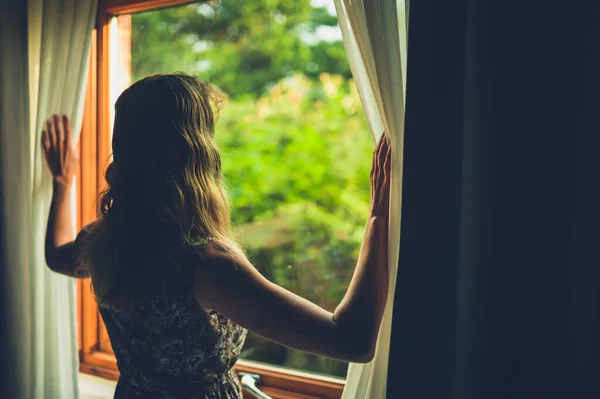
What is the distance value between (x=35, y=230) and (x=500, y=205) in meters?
1.25

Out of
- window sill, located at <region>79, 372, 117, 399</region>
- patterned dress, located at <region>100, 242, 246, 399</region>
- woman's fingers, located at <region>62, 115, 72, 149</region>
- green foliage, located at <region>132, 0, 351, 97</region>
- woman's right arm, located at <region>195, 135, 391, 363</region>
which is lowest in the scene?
window sill, located at <region>79, 372, 117, 399</region>

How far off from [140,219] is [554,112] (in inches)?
29.2

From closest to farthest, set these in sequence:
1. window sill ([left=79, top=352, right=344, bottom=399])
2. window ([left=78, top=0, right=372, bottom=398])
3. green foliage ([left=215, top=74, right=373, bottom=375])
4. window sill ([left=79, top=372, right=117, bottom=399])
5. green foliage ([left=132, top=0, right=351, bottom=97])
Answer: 1. window sill ([left=79, top=352, right=344, bottom=399])
2. window sill ([left=79, top=372, right=117, bottom=399])
3. window ([left=78, top=0, right=372, bottom=398])
4. green foliage ([left=215, top=74, right=373, bottom=375])
5. green foliage ([left=132, top=0, right=351, bottom=97])

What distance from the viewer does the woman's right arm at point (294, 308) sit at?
2.73ft

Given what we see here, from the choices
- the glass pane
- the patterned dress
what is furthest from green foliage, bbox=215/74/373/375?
the patterned dress

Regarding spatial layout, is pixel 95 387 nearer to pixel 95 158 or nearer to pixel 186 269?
pixel 95 158

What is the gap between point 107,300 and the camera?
36.9 inches

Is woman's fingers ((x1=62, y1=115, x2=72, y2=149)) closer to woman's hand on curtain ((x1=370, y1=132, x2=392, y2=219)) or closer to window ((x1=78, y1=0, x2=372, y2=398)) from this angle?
woman's hand on curtain ((x1=370, y1=132, x2=392, y2=219))

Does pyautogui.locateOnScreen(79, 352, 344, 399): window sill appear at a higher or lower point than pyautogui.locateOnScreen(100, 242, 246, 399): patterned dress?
lower

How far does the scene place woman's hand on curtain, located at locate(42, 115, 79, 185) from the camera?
1.35m

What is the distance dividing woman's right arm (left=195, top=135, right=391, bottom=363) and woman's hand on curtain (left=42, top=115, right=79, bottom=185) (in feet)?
2.35

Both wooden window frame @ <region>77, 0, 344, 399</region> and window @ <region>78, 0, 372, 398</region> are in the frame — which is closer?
wooden window frame @ <region>77, 0, 344, 399</region>

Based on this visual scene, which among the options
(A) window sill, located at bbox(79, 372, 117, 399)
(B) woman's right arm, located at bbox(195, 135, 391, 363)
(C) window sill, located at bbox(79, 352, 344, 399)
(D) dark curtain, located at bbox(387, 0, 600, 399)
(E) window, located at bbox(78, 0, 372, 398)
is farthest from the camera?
(E) window, located at bbox(78, 0, 372, 398)

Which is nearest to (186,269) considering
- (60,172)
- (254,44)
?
(60,172)
